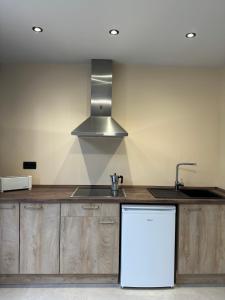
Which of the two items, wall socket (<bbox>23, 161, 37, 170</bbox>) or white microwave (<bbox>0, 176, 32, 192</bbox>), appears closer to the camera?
white microwave (<bbox>0, 176, 32, 192</bbox>)

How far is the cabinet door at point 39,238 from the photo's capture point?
2246 millimetres

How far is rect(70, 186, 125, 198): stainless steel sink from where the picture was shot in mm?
2359

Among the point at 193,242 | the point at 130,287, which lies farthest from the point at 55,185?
the point at 193,242

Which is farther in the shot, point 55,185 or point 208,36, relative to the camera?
point 55,185

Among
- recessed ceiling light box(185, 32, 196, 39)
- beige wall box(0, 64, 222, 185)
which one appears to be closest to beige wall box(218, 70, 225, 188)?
beige wall box(0, 64, 222, 185)

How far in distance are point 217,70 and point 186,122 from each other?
0.79 metres

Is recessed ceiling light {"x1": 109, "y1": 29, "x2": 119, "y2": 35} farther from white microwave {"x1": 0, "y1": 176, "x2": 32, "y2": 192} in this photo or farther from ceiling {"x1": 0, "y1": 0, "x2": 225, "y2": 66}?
white microwave {"x1": 0, "y1": 176, "x2": 32, "y2": 192}

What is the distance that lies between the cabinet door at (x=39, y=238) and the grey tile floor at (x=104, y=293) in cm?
17

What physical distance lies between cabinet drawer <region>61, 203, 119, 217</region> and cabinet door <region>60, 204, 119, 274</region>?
0.02 m

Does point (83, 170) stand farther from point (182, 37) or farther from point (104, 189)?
point (182, 37)

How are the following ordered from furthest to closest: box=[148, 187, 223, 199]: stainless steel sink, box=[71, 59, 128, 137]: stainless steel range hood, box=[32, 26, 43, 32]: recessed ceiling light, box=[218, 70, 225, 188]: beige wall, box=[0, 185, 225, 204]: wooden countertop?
box=[218, 70, 225, 188]: beige wall, box=[71, 59, 128, 137]: stainless steel range hood, box=[148, 187, 223, 199]: stainless steel sink, box=[0, 185, 225, 204]: wooden countertop, box=[32, 26, 43, 32]: recessed ceiling light

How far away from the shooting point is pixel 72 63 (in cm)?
283

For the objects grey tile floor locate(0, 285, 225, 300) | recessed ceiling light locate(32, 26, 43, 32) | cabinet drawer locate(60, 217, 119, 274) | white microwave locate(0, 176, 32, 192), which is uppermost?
recessed ceiling light locate(32, 26, 43, 32)

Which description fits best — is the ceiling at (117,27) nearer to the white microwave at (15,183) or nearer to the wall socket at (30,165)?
the wall socket at (30,165)
